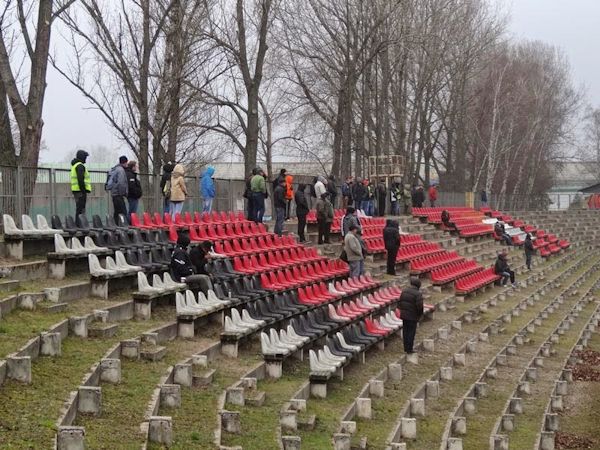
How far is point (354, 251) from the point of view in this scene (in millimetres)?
23531

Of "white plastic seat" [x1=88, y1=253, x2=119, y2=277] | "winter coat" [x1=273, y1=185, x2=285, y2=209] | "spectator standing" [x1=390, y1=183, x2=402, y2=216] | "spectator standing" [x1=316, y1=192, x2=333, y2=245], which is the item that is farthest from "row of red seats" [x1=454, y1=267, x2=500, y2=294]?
"white plastic seat" [x1=88, y1=253, x2=119, y2=277]

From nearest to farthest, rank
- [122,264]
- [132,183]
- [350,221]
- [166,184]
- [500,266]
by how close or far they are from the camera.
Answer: [122,264], [132,183], [166,184], [350,221], [500,266]

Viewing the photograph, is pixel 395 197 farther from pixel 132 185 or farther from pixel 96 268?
pixel 96 268

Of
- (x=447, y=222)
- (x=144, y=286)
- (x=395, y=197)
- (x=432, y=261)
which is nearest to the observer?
(x=144, y=286)

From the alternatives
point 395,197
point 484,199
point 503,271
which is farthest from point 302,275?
point 484,199

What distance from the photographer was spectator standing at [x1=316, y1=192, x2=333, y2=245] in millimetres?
26770

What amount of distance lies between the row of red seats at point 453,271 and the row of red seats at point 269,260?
5271 millimetres

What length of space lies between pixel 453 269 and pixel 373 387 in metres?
16.7

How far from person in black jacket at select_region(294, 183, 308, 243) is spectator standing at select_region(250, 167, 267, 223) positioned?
865 mm

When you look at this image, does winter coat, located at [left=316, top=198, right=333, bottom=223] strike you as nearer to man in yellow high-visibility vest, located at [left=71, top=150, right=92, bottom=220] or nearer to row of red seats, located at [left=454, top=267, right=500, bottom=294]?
row of red seats, located at [left=454, top=267, right=500, bottom=294]

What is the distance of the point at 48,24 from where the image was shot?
21.4 metres

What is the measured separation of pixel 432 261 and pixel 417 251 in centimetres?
103

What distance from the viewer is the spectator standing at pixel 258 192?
25.1 metres

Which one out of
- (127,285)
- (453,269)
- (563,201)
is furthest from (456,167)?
(127,285)
